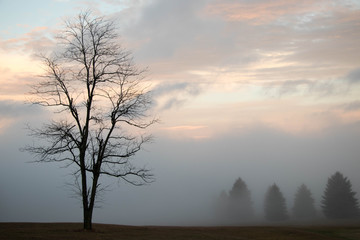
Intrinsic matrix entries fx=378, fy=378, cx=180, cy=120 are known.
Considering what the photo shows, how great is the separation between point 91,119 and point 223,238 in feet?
43.8

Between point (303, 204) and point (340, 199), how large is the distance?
1821 centimetres

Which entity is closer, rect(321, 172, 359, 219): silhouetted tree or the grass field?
the grass field

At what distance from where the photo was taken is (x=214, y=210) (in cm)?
11875

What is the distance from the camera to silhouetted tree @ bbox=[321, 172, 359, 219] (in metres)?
76.1

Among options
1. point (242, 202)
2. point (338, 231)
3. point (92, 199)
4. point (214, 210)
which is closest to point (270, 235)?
point (338, 231)

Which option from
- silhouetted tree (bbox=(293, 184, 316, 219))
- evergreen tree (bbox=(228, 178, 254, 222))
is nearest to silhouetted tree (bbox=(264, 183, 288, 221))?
silhouetted tree (bbox=(293, 184, 316, 219))

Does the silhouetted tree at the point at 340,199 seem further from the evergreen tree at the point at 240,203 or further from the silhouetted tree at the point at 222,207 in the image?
the silhouetted tree at the point at 222,207

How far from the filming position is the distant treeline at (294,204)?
7662 cm

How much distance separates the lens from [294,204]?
95.9 meters

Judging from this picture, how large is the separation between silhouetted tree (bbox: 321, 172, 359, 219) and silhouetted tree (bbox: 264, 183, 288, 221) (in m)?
15.0

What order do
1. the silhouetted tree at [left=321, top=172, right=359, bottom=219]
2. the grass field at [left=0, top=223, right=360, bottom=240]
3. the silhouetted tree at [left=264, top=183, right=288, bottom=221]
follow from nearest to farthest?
the grass field at [left=0, top=223, right=360, bottom=240] → the silhouetted tree at [left=321, top=172, right=359, bottom=219] → the silhouetted tree at [left=264, top=183, right=288, bottom=221]

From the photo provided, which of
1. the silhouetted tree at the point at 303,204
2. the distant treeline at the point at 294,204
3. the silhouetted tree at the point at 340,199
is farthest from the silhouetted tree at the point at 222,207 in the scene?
the silhouetted tree at the point at 340,199

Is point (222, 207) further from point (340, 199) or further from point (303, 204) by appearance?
point (340, 199)

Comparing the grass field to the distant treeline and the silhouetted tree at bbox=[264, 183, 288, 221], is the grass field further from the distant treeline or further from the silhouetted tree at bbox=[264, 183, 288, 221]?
the silhouetted tree at bbox=[264, 183, 288, 221]
